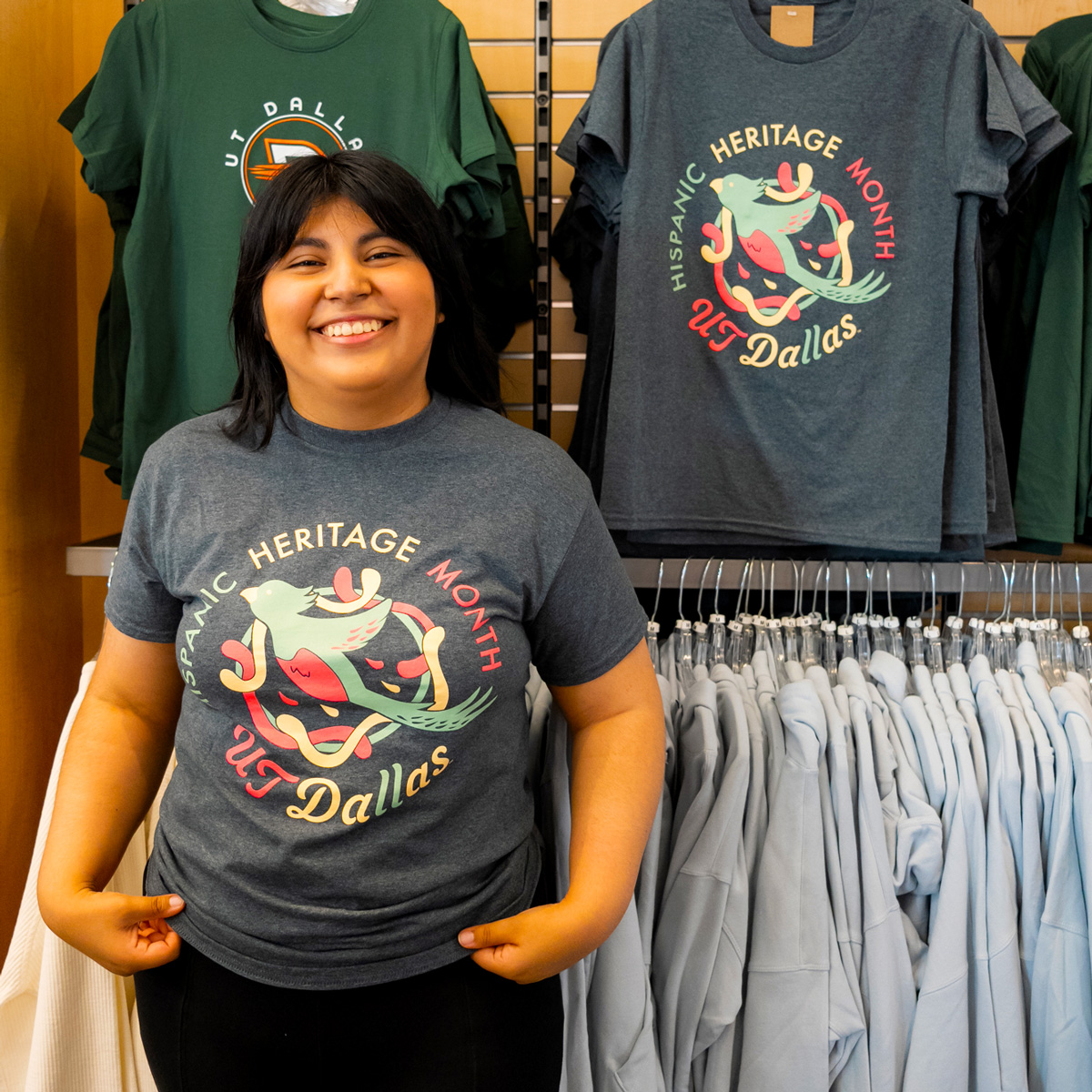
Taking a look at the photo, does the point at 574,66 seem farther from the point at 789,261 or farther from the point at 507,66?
the point at 789,261

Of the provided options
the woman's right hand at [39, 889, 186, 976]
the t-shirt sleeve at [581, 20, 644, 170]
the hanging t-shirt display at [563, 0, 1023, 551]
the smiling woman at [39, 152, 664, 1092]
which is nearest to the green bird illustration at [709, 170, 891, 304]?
the hanging t-shirt display at [563, 0, 1023, 551]

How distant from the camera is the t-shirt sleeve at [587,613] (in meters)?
1.03

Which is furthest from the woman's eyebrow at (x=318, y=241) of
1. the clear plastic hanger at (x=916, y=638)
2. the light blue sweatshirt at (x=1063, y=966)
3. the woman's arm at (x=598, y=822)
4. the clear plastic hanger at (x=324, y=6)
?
the light blue sweatshirt at (x=1063, y=966)

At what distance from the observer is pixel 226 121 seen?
1467 mm

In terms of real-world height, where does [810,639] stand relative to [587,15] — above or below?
below

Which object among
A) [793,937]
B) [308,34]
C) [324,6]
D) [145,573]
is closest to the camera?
[145,573]

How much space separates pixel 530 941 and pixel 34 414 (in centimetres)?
139

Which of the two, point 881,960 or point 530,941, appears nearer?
point 530,941

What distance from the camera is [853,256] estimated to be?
4.70 feet

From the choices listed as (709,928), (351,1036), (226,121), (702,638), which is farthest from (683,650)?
(226,121)

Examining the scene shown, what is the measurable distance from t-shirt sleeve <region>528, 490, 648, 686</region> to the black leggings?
1.19 ft

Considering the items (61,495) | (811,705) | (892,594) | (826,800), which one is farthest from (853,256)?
(61,495)

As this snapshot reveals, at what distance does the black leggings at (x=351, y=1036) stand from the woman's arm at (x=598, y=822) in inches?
2.3

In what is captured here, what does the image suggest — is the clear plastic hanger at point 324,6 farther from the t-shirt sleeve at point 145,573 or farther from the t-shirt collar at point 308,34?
the t-shirt sleeve at point 145,573
